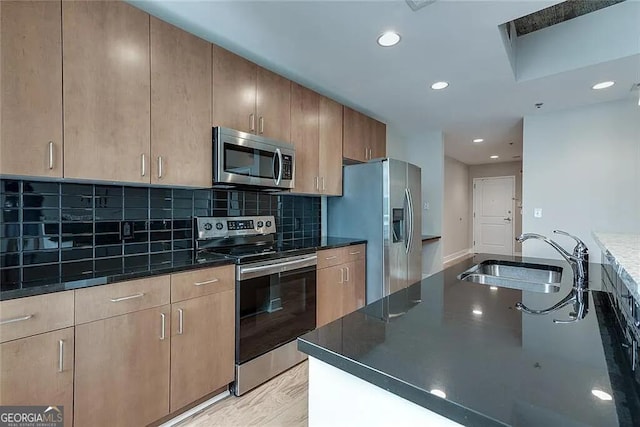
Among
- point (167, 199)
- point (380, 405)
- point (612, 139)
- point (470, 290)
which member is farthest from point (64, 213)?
point (612, 139)

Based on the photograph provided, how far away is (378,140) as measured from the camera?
153 inches

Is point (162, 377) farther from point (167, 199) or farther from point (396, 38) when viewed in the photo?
point (396, 38)

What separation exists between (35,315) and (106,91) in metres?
1.12

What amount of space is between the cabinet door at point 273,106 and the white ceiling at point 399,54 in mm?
121

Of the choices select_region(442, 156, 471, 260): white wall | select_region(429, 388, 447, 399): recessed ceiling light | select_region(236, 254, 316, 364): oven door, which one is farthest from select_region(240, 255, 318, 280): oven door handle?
select_region(442, 156, 471, 260): white wall

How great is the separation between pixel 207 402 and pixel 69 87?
191 cm

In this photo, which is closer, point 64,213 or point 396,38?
point 64,213

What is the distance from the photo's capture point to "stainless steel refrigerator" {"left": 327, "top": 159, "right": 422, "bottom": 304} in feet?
10.0

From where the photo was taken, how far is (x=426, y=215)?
474 centimetres

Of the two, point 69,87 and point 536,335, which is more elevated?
point 69,87

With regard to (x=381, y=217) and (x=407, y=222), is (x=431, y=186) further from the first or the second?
(x=381, y=217)

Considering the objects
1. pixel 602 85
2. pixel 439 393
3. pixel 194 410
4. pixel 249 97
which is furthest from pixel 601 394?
pixel 602 85

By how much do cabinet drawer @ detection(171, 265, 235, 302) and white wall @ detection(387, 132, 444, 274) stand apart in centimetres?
332

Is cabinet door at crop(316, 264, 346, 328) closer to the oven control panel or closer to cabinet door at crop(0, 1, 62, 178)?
the oven control panel
